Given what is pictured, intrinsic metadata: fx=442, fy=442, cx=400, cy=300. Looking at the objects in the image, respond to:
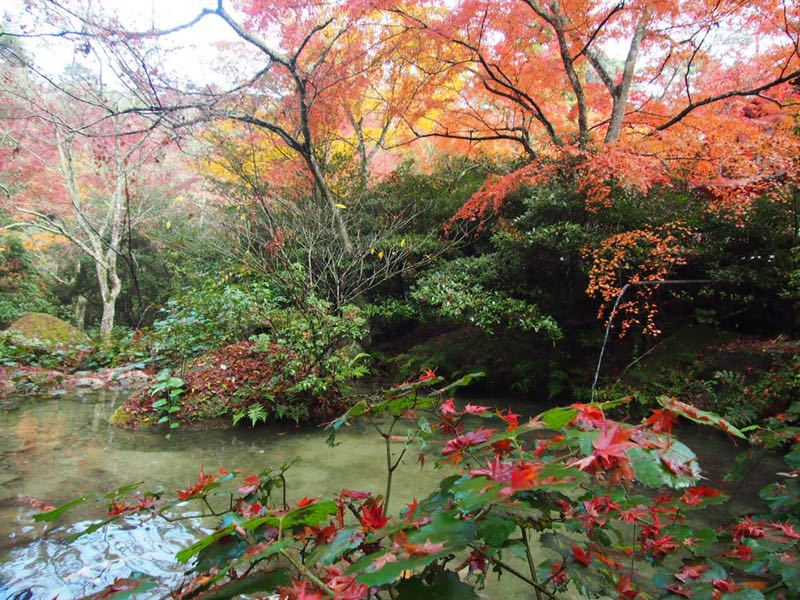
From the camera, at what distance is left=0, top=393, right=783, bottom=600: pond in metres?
2.19

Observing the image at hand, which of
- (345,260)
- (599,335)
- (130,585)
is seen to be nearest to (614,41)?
(599,335)

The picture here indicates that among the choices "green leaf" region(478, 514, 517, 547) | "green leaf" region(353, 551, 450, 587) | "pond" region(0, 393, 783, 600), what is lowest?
"pond" region(0, 393, 783, 600)

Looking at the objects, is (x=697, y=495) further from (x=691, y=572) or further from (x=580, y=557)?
(x=580, y=557)

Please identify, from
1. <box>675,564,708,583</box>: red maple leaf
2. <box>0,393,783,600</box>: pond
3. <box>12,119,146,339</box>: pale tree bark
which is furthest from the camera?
<box>12,119,146,339</box>: pale tree bark

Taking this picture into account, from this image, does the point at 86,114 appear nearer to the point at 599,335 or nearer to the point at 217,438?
the point at 217,438

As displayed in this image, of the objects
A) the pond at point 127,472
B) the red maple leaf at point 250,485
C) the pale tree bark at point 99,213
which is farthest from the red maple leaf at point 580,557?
the pale tree bark at point 99,213

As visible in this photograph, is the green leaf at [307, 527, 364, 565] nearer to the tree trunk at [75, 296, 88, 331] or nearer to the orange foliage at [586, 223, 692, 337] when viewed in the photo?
the orange foliage at [586, 223, 692, 337]

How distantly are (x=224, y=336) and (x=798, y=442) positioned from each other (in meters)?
5.43

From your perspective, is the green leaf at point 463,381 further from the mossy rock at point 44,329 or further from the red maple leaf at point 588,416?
the mossy rock at point 44,329

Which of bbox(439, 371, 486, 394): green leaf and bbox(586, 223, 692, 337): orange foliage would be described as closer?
bbox(439, 371, 486, 394): green leaf

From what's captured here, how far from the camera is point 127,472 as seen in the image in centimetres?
347

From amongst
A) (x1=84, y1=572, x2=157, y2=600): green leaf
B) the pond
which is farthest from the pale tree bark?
(x1=84, y1=572, x2=157, y2=600): green leaf

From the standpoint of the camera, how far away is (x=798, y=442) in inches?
56.1

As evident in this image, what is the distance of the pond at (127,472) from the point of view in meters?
2.19
